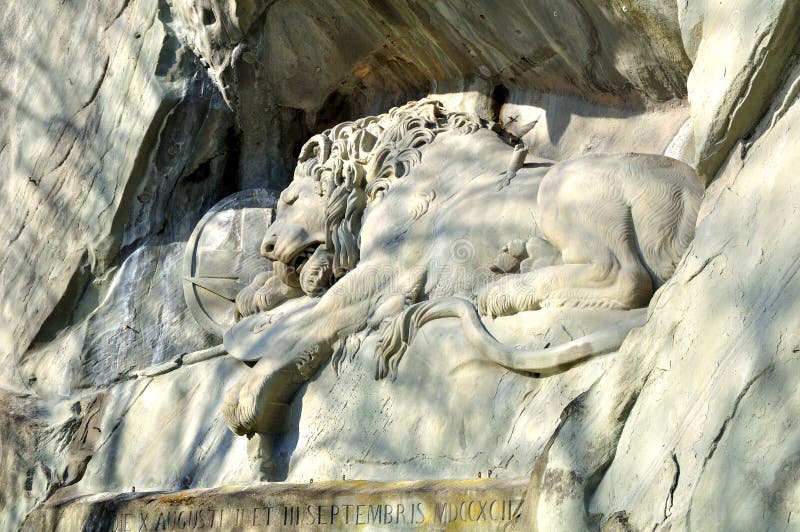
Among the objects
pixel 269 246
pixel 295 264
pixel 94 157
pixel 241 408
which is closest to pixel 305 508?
pixel 241 408

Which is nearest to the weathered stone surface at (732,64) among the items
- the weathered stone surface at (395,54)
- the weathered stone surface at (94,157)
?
the weathered stone surface at (395,54)

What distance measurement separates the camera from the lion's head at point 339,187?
624cm

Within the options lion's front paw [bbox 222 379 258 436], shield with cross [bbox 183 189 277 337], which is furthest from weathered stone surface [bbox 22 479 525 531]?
shield with cross [bbox 183 189 277 337]

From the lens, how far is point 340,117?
315 inches

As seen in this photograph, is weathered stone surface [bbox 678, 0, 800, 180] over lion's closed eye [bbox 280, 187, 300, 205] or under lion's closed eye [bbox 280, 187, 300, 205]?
over

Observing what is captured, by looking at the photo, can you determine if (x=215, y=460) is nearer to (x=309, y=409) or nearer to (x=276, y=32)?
(x=309, y=409)

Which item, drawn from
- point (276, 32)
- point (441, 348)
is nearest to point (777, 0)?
point (441, 348)

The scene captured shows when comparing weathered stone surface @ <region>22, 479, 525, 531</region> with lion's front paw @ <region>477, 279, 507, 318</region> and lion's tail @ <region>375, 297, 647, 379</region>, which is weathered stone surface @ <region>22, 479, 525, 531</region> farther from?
lion's front paw @ <region>477, 279, 507, 318</region>

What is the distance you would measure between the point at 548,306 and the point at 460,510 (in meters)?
1.01

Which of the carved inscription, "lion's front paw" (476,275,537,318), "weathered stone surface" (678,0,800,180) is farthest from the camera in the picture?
"lion's front paw" (476,275,537,318)

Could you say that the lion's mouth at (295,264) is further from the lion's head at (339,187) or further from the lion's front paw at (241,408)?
the lion's front paw at (241,408)

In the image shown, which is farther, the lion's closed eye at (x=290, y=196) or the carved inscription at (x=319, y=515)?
the lion's closed eye at (x=290, y=196)

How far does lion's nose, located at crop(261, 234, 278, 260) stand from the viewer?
657cm

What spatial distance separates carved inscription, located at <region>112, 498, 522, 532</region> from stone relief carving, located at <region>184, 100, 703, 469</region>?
0.66m
